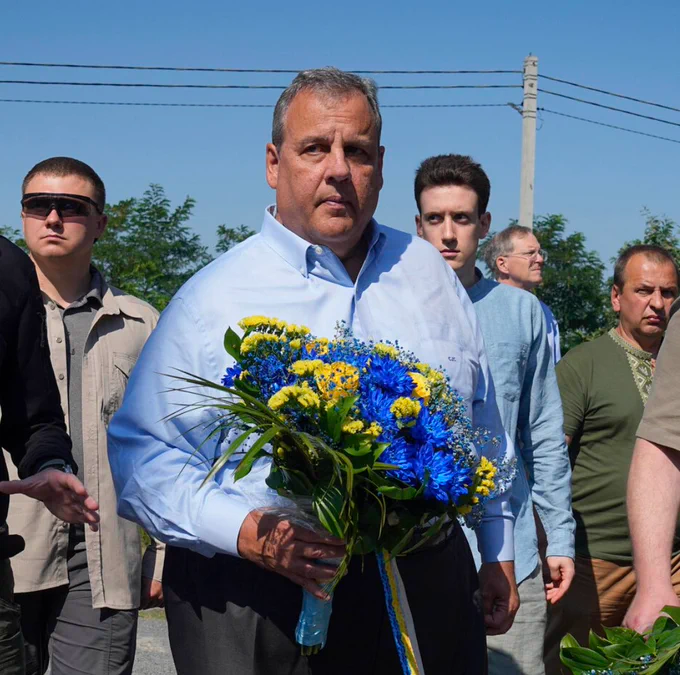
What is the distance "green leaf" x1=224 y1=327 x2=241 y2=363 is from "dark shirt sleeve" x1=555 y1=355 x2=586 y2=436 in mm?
3109

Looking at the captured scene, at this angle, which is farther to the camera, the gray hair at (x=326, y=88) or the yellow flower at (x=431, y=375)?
the gray hair at (x=326, y=88)

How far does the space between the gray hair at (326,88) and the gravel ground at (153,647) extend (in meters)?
4.16

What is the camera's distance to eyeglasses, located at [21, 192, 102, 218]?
177 inches

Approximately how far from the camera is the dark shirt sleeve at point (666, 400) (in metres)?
2.84

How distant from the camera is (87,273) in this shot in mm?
4602

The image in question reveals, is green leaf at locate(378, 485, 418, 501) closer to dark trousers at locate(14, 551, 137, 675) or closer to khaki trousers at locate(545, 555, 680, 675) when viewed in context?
dark trousers at locate(14, 551, 137, 675)

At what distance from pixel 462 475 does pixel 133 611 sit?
2.33 meters

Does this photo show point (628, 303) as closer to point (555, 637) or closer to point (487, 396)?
point (555, 637)

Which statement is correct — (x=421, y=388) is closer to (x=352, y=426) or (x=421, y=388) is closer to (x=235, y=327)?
(x=352, y=426)

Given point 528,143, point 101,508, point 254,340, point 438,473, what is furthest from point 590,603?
point 528,143

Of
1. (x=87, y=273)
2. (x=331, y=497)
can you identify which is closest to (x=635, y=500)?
(x=331, y=497)

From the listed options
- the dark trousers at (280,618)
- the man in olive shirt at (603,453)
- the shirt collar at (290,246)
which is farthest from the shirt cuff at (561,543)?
the shirt collar at (290,246)

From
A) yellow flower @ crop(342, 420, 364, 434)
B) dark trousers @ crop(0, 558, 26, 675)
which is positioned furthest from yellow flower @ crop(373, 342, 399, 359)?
dark trousers @ crop(0, 558, 26, 675)

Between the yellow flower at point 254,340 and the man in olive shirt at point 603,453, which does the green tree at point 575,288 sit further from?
the yellow flower at point 254,340
